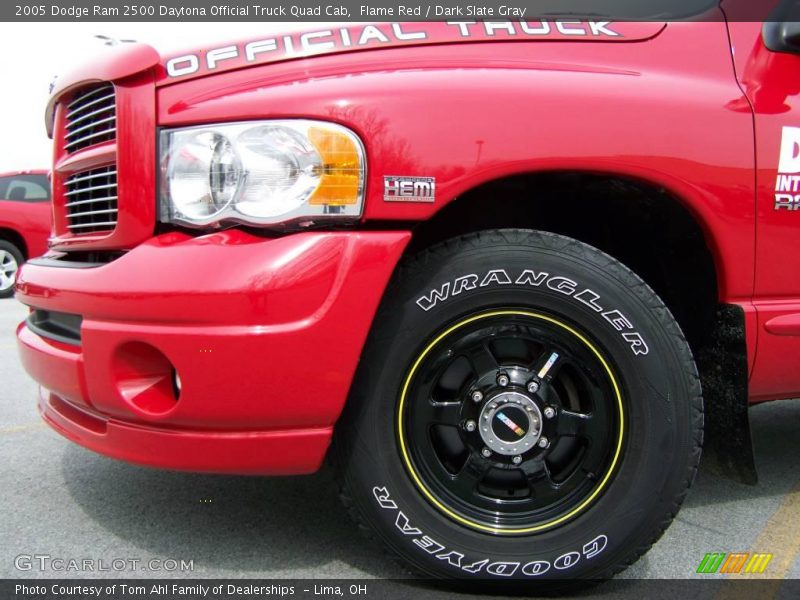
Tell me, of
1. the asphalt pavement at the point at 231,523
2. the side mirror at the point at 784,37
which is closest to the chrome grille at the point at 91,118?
the asphalt pavement at the point at 231,523

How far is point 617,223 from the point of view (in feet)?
7.30

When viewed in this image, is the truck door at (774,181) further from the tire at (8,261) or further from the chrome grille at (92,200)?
the tire at (8,261)

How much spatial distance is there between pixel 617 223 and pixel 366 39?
1008 mm

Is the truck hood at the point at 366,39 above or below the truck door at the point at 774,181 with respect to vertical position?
above

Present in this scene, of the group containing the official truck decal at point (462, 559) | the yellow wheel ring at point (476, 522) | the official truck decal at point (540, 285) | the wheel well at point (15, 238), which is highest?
the official truck decal at point (540, 285)

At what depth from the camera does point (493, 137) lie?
1.74 m

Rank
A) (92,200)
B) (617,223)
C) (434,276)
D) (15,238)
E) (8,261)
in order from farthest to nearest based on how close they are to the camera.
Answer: (15,238) → (8,261) → (617,223) → (92,200) → (434,276)

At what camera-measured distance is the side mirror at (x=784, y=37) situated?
6.50 ft

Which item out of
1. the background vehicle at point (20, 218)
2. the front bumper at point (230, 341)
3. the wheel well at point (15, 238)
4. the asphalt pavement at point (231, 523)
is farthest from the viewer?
the wheel well at point (15, 238)

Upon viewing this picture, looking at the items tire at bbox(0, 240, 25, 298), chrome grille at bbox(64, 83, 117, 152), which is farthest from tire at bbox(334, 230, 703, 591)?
tire at bbox(0, 240, 25, 298)

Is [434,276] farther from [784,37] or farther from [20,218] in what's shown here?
[20,218]

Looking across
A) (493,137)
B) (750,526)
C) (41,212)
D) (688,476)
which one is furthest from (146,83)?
(41,212)

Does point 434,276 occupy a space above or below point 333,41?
below

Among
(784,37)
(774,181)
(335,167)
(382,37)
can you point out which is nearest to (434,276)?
(335,167)
